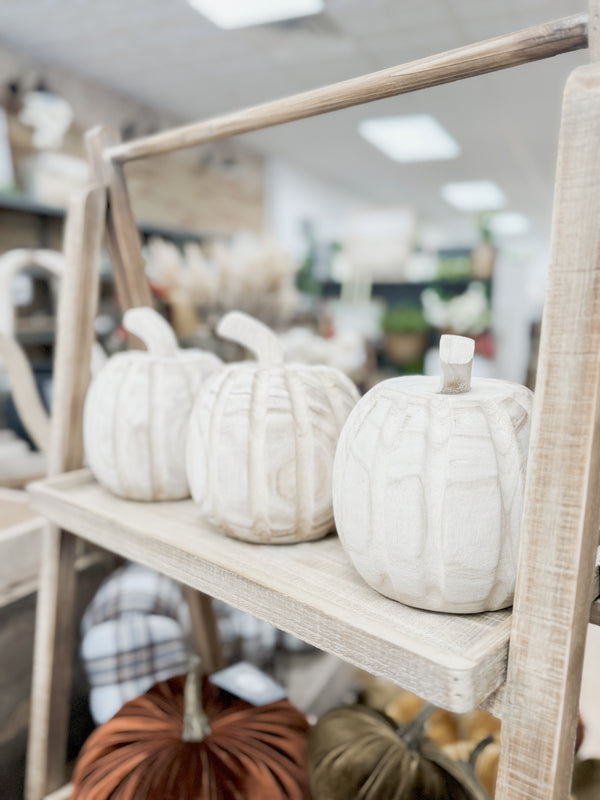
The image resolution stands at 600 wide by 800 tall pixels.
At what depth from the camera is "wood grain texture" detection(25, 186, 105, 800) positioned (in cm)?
73

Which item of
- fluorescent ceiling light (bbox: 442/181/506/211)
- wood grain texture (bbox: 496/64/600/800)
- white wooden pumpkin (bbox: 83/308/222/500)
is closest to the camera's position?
wood grain texture (bbox: 496/64/600/800)

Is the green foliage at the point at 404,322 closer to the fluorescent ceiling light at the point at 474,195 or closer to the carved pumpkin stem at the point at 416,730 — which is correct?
the carved pumpkin stem at the point at 416,730

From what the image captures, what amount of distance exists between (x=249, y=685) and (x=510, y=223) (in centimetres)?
1257

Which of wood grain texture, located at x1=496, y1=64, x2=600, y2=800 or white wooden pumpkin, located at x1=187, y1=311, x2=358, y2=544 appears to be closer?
wood grain texture, located at x1=496, y1=64, x2=600, y2=800

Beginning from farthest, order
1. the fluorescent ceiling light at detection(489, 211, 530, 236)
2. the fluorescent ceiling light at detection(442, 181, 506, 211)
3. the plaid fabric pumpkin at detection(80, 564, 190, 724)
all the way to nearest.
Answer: the fluorescent ceiling light at detection(489, 211, 530, 236)
the fluorescent ceiling light at detection(442, 181, 506, 211)
the plaid fabric pumpkin at detection(80, 564, 190, 724)

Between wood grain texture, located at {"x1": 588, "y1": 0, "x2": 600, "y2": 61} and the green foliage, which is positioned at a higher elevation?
wood grain texture, located at {"x1": 588, "y1": 0, "x2": 600, "y2": 61}

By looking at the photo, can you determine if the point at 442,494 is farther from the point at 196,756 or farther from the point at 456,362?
the point at 196,756

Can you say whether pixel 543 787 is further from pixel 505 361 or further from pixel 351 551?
pixel 505 361

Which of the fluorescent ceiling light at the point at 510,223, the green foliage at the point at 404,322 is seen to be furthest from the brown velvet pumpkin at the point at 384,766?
the fluorescent ceiling light at the point at 510,223

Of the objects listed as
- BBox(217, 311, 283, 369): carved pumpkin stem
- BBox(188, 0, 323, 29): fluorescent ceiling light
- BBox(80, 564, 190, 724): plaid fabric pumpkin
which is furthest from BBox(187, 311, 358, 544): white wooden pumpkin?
BBox(188, 0, 323, 29): fluorescent ceiling light

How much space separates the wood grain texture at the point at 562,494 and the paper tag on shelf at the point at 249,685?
39 centimetres

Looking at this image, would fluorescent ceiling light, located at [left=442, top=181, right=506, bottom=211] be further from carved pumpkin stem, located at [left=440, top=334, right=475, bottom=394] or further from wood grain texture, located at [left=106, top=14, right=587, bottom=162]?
carved pumpkin stem, located at [left=440, top=334, right=475, bottom=394]

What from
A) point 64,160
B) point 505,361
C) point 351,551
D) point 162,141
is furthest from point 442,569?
point 64,160

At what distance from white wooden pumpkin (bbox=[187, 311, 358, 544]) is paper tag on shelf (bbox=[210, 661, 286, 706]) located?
0.28 meters
